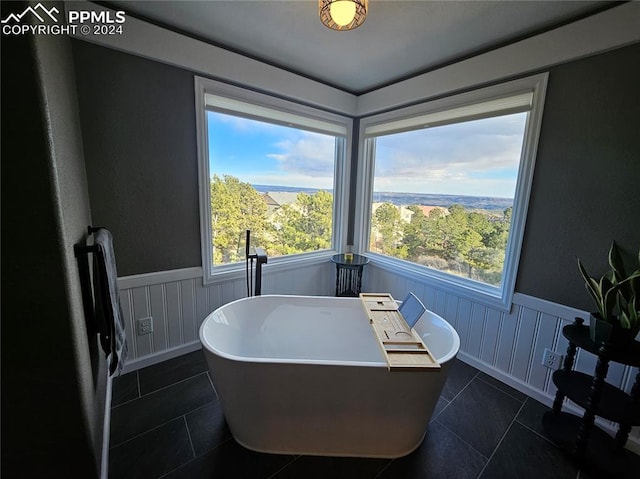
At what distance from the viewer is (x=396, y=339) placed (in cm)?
157

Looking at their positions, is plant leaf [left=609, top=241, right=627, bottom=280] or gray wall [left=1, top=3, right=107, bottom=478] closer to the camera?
gray wall [left=1, top=3, right=107, bottom=478]

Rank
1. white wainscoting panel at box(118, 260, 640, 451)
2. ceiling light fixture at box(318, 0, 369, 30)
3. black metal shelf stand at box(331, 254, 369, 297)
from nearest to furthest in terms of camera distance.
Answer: ceiling light fixture at box(318, 0, 369, 30), white wainscoting panel at box(118, 260, 640, 451), black metal shelf stand at box(331, 254, 369, 297)

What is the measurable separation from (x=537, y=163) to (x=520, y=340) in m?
1.25

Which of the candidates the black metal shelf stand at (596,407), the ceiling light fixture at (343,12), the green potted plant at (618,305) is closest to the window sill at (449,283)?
the black metal shelf stand at (596,407)

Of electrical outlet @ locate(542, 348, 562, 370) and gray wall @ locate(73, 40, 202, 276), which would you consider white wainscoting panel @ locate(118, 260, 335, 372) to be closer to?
gray wall @ locate(73, 40, 202, 276)

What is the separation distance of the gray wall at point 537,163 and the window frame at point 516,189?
0.18 feet

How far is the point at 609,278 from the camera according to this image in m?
1.53

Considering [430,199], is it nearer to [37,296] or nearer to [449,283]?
[449,283]

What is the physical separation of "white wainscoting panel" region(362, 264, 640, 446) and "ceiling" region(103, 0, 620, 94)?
5.84 feet

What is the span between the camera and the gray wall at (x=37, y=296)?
2.42 feet

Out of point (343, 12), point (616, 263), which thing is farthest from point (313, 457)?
point (343, 12)

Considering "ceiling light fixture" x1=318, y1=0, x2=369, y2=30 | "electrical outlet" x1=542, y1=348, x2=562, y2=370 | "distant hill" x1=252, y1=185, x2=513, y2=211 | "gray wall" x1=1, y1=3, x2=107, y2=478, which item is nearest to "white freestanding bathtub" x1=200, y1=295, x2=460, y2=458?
"gray wall" x1=1, y1=3, x2=107, y2=478

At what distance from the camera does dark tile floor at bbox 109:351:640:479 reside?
1.39 metres

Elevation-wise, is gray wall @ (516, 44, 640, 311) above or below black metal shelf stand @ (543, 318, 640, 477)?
above
